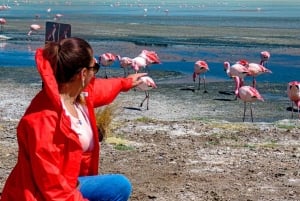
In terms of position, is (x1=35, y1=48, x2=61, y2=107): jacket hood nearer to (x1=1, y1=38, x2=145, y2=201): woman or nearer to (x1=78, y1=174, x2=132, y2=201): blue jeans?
(x1=1, y1=38, x2=145, y2=201): woman

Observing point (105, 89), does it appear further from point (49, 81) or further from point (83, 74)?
point (49, 81)

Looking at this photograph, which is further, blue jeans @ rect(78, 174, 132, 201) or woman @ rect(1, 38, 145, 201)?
blue jeans @ rect(78, 174, 132, 201)

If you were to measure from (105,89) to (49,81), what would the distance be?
0.90 m

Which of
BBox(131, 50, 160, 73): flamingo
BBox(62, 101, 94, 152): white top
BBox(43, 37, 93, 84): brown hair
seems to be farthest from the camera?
BBox(131, 50, 160, 73): flamingo

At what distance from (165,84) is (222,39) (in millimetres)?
19502

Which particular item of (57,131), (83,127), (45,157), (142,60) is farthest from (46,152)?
(142,60)

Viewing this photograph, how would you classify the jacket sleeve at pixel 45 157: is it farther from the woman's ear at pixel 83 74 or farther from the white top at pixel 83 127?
the woman's ear at pixel 83 74

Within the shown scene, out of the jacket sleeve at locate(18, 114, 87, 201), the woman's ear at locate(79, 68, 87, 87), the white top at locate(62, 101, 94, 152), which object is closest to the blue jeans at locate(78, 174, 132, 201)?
the white top at locate(62, 101, 94, 152)

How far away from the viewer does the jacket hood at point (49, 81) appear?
12.6 ft

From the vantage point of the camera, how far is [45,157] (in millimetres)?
3902

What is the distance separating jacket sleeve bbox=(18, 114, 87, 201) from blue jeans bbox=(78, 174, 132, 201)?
479 mm

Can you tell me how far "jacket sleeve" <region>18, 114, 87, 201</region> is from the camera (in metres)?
3.89

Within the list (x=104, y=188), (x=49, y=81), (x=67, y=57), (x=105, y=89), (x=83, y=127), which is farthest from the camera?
(x=105, y=89)

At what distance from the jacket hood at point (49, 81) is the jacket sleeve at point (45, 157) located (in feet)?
0.36
